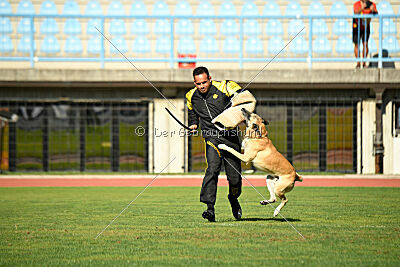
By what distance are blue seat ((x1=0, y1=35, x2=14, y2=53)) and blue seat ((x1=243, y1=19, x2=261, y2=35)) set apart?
8.16 meters

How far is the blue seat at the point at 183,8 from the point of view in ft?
86.1

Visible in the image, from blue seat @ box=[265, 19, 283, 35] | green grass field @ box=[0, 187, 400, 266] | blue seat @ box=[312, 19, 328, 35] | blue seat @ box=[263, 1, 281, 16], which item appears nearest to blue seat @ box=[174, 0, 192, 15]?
blue seat @ box=[263, 1, 281, 16]

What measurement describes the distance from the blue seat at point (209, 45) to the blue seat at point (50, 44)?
5053 mm

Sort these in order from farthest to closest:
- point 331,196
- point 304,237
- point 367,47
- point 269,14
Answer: point 269,14, point 367,47, point 331,196, point 304,237

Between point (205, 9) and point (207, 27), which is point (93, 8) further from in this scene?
point (207, 27)

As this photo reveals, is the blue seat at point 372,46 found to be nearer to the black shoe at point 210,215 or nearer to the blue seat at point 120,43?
the blue seat at point 120,43

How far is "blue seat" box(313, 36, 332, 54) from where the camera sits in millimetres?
24609

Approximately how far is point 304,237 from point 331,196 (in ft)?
23.4

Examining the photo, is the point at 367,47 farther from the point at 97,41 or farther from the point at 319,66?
the point at 97,41

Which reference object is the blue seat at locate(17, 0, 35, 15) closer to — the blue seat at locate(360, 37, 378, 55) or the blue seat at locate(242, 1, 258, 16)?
the blue seat at locate(242, 1, 258, 16)

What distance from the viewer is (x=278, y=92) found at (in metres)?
24.2

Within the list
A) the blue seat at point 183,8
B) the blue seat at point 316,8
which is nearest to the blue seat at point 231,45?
the blue seat at point 183,8

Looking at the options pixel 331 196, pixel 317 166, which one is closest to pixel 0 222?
pixel 331 196

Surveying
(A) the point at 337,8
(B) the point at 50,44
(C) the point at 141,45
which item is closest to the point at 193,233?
(C) the point at 141,45
